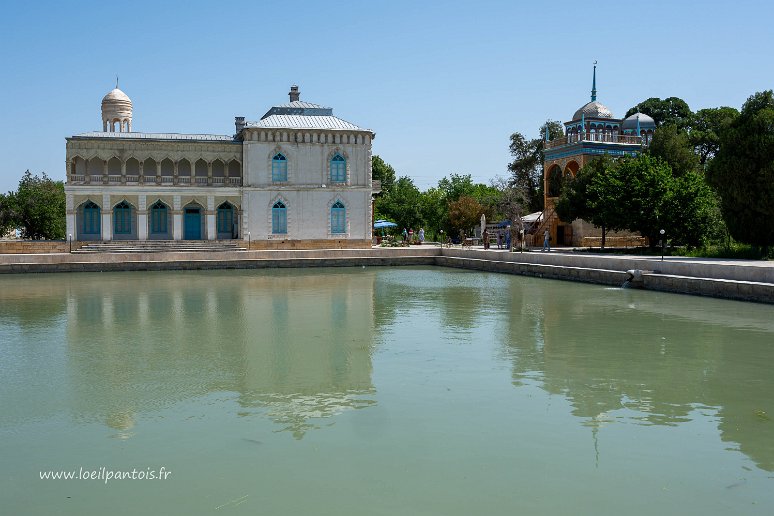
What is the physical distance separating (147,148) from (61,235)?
10786 millimetres

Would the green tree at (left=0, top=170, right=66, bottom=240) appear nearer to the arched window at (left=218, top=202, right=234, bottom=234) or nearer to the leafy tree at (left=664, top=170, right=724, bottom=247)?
the arched window at (left=218, top=202, right=234, bottom=234)

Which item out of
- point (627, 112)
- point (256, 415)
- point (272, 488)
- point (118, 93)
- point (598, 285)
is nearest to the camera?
point (272, 488)

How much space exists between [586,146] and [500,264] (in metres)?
12.2

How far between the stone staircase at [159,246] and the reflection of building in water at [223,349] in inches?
520

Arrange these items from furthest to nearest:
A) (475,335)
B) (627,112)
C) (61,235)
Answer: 1. (627,112)
2. (61,235)
3. (475,335)

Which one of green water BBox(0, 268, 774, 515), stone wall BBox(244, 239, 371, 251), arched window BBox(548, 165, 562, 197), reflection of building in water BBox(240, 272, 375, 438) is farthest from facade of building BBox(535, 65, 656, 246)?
green water BBox(0, 268, 774, 515)

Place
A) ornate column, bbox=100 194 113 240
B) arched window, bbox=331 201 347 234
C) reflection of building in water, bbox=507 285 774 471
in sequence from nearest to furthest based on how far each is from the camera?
reflection of building in water, bbox=507 285 774 471 → ornate column, bbox=100 194 113 240 → arched window, bbox=331 201 347 234

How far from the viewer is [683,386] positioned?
345 inches

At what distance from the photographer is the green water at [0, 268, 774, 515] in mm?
5398

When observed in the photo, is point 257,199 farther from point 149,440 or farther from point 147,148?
point 149,440

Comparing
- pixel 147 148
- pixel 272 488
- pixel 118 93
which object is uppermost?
pixel 118 93

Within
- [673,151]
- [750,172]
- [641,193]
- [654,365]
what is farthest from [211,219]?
[654,365]

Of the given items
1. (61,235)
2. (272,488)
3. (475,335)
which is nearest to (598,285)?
(475,335)

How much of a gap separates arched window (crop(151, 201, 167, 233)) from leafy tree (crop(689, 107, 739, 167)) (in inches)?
1251
